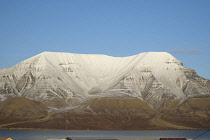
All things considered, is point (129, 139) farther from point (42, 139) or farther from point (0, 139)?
point (0, 139)

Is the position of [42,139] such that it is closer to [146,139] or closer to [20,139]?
[20,139]

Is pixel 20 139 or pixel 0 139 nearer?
pixel 0 139

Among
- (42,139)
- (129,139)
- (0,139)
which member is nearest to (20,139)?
(42,139)

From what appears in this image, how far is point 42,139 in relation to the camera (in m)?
140

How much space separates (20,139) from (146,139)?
3268 centimetres

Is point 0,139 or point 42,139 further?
point 42,139

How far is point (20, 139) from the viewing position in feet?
456

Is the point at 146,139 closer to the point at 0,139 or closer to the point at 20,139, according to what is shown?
the point at 20,139

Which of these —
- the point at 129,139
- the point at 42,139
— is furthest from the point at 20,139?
the point at 129,139

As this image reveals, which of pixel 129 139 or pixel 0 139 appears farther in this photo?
pixel 129 139

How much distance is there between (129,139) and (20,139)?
28.5m

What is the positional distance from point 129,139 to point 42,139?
2289 centimetres

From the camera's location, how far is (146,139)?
140500mm

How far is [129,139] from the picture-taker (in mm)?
142625
